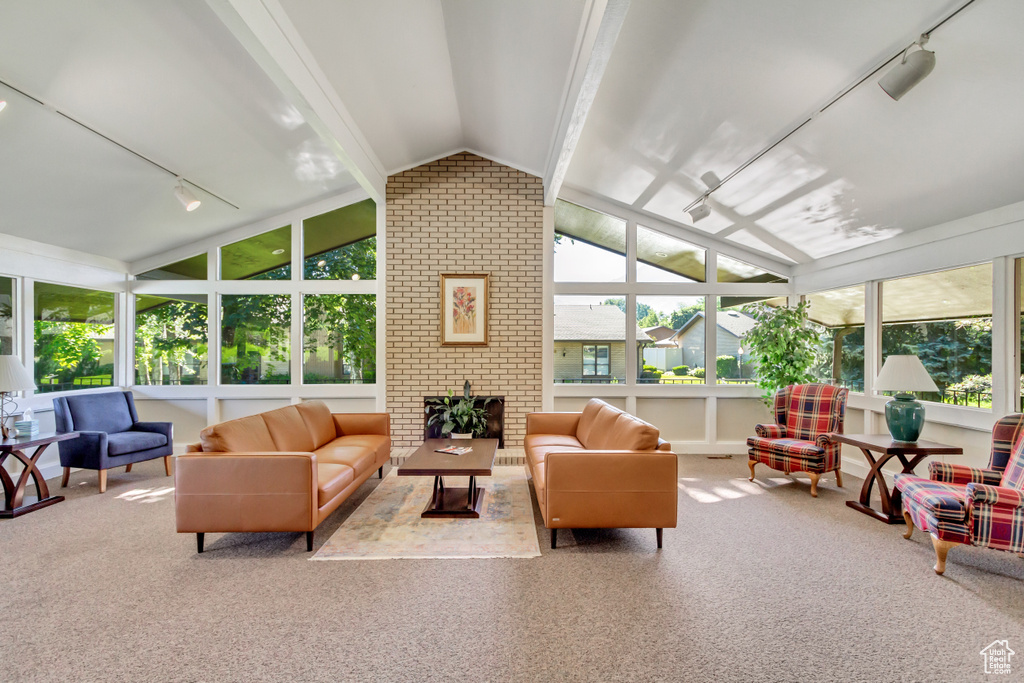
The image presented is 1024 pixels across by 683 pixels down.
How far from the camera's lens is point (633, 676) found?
1.81 meters

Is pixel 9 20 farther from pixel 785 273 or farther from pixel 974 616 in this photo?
pixel 785 273

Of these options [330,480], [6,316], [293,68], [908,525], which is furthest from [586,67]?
[6,316]

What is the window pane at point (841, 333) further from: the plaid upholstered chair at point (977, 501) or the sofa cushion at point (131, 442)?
the sofa cushion at point (131, 442)

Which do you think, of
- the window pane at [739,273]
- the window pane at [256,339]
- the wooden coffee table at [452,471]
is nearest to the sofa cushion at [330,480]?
the wooden coffee table at [452,471]

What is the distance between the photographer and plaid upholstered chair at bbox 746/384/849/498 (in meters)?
4.19

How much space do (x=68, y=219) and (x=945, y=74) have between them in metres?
6.89

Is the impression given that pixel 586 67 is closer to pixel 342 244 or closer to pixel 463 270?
pixel 463 270

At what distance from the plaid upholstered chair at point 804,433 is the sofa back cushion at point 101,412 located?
6.42 metres

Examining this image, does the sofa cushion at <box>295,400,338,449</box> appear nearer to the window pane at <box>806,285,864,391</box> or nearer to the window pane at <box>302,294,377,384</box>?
the window pane at <box>302,294,377,384</box>

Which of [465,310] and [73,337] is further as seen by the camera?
[465,310]

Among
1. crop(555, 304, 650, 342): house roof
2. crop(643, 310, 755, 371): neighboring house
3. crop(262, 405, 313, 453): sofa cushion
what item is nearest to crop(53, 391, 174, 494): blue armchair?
crop(262, 405, 313, 453): sofa cushion

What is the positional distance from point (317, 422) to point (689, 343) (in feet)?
14.8

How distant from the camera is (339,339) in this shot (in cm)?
579

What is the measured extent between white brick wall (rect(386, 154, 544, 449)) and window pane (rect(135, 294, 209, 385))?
245cm
